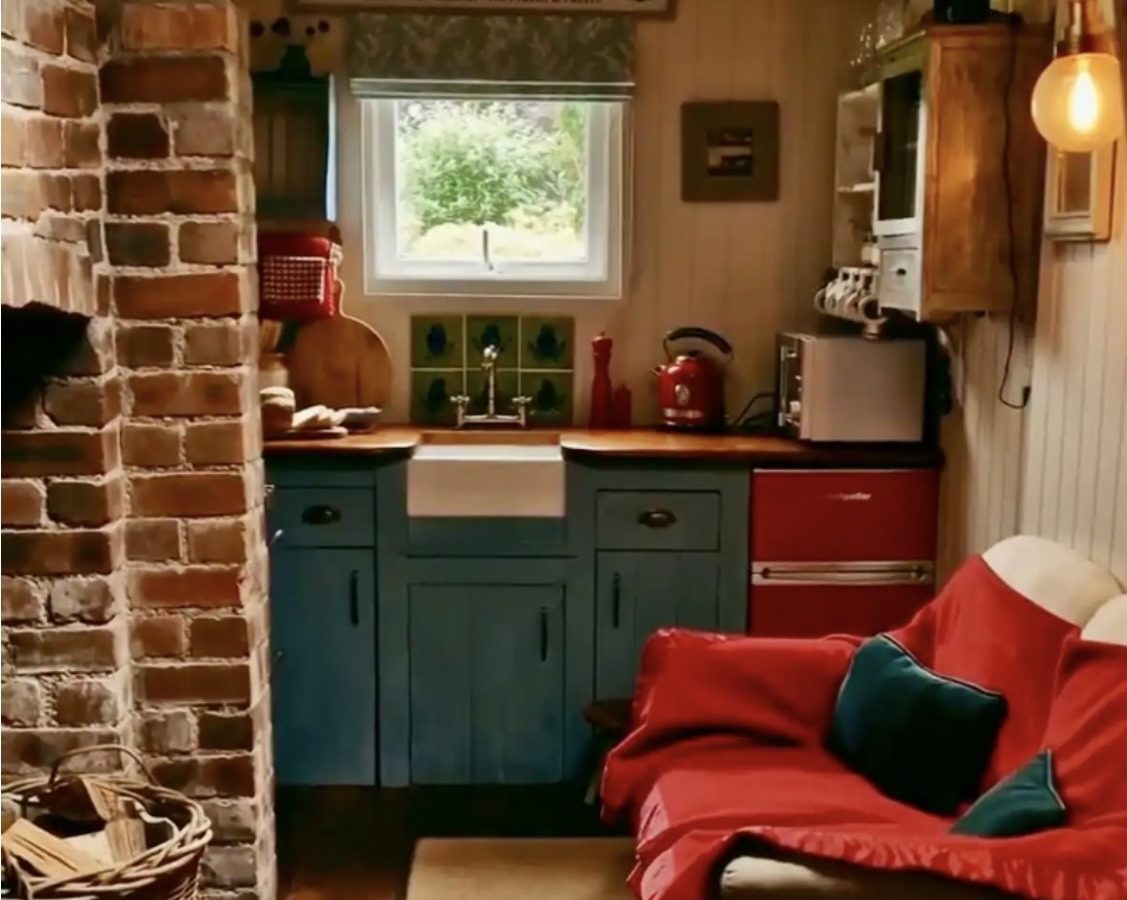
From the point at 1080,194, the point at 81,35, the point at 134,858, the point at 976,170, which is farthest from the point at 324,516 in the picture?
the point at 1080,194

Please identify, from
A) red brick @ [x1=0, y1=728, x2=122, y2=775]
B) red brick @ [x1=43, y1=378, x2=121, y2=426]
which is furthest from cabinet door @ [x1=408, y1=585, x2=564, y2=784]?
red brick @ [x1=43, y1=378, x2=121, y2=426]

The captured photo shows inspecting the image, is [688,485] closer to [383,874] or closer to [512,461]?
[512,461]

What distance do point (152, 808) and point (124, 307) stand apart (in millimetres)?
896

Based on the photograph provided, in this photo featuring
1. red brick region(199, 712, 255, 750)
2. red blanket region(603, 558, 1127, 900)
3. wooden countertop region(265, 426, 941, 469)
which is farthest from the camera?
wooden countertop region(265, 426, 941, 469)

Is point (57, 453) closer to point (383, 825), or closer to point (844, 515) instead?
point (383, 825)

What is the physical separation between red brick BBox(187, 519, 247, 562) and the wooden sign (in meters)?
1.67

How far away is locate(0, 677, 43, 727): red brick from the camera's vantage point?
8.70ft

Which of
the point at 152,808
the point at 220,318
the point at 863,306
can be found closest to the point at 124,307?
the point at 220,318

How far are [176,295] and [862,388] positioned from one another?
1682 mm

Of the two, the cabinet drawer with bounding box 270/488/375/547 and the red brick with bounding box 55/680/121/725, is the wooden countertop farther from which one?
the red brick with bounding box 55/680/121/725

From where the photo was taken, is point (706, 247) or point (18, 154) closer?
point (18, 154)

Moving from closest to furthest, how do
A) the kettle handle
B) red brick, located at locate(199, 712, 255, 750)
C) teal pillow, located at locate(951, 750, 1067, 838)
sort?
teal pillow, located at locate(951, 750, 1067, 838)
red brick, located at locate(199, 712, 255, 750)
the kettle handle

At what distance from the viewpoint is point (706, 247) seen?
13.0ft

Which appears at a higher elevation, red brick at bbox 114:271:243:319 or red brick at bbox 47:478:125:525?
red brick at bbox 114:271:243:319
